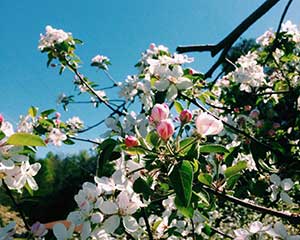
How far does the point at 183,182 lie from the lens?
2.39 ft

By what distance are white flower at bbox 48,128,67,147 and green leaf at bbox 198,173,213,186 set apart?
1784mm

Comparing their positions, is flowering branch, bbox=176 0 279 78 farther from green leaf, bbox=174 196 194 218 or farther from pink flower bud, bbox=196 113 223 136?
green leaf, bbox=174 196 194 218

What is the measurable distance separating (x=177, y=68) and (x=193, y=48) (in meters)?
0.84

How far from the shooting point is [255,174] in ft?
6.05

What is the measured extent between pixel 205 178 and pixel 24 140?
14.8 inches

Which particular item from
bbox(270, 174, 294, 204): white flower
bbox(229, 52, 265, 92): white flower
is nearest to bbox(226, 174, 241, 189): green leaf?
bbox(270, 174, 294, 204): white flower

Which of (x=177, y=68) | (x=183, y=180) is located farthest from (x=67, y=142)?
(x=183, y=180)

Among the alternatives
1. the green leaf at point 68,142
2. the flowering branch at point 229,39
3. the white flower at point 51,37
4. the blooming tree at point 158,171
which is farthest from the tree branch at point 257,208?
the white flower at point 51,37

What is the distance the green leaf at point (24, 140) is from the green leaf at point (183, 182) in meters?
0.26

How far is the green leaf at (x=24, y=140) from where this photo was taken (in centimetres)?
78

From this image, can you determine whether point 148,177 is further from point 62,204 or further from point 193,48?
point 62,204

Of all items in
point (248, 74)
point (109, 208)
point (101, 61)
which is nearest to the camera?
point (109, 208)

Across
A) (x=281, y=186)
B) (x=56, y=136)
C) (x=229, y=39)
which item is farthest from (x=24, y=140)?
(x=56, y=136)

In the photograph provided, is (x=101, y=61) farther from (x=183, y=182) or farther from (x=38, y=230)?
(x=183, y=182)
